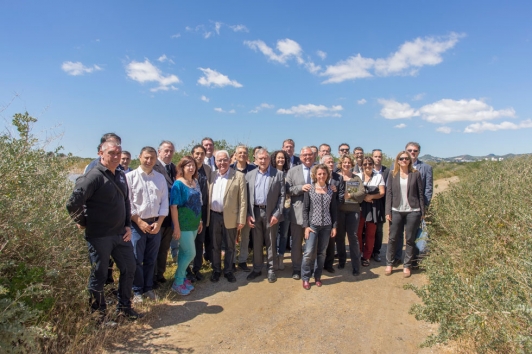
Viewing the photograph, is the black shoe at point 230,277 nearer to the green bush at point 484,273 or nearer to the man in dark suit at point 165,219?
the man in dark suit at point 165,219

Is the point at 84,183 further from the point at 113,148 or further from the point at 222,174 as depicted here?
the point at 222,174

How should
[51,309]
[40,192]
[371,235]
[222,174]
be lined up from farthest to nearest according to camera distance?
1. [371,235]
2. [222,174]
3. [40,192]
4. [51,309]

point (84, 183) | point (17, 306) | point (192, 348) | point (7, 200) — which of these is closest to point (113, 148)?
point (84, 183)

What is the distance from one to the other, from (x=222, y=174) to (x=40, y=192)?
2.19 metres

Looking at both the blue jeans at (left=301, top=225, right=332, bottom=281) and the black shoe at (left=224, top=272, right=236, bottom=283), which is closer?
the blue jeans at (left=301, top=225, right=332, bottom=281)

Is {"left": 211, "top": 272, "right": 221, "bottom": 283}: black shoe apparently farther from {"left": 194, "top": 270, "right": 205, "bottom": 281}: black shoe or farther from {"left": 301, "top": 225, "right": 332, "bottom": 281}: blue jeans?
{"left": 301, "top": 225, "right": 332, "bottom": 281}: blue jeans

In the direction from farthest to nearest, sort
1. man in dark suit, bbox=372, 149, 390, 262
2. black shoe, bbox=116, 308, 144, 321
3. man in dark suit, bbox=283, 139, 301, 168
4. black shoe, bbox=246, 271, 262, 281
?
man in dark suit, bbox=283, 139, 301, 168 < man in dark suit, bbox=372, 149, 390, 262 < black shoe, bbox=246, 271, 262, 281 < black shoe, bbox=116, 308, 144, 321

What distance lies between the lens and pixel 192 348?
3129mm

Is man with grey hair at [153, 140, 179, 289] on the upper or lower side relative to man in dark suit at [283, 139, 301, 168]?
lower

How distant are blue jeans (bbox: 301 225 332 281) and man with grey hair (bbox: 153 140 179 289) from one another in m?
1.96

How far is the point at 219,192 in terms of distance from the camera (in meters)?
4.66

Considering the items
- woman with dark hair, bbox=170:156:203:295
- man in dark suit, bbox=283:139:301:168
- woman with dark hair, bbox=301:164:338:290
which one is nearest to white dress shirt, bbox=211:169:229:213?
woman with dark hair, bbox=170:156:203:295

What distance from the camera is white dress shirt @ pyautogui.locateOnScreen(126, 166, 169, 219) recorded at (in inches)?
152

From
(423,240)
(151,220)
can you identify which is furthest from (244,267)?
(423,240)
